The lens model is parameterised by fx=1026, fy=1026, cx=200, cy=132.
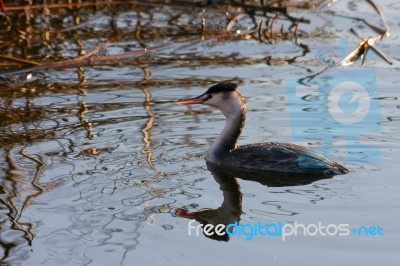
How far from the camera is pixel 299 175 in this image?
8117 mm

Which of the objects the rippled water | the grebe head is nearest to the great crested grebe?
the grebe head

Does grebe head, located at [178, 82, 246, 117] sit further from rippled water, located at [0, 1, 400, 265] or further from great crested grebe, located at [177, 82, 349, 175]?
rippled water, located at [0, 1, 400, 265]

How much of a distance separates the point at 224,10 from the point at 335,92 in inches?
142

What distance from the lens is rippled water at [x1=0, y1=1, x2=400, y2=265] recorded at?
6.45m

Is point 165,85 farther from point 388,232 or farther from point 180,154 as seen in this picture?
point 388,232

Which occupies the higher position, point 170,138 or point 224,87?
point 224,87

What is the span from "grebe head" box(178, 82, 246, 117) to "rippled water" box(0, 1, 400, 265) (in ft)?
1.30

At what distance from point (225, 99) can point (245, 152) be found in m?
0.57

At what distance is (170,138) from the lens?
895 cm

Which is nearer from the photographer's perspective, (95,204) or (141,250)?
(141,250)

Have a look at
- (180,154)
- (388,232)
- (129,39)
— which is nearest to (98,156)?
(180,154)

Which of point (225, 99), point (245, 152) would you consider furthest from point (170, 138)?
point (245, 152)

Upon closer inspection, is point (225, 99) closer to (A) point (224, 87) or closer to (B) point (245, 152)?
(A) point (224, 87)

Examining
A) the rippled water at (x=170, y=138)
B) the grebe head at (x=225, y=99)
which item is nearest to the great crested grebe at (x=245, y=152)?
the grebe head at (x=225, y=99)
